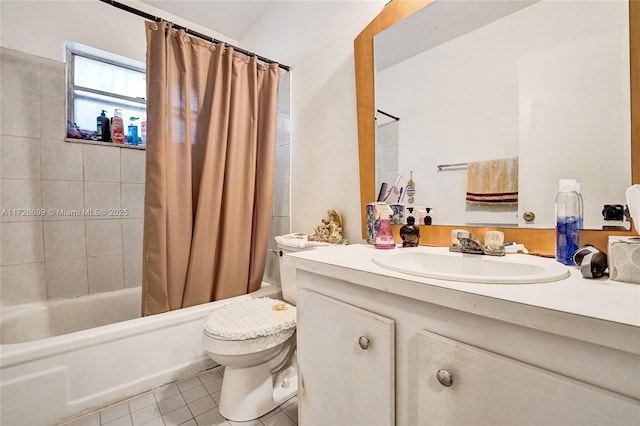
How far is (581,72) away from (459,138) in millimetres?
359

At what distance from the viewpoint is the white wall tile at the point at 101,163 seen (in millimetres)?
1810

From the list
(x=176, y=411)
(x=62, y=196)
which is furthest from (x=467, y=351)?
(x=62, y=196)

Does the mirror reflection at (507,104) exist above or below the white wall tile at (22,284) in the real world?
above

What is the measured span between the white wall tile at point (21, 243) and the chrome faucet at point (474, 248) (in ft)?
7.74

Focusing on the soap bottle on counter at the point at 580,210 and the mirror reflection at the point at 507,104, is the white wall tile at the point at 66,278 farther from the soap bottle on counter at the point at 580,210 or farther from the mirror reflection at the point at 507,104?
the soap bottle on counter at the point at 580,210

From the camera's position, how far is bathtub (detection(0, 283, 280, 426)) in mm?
1084

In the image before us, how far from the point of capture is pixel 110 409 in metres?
1.25

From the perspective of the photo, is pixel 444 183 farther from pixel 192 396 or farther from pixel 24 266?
pixel 24 266

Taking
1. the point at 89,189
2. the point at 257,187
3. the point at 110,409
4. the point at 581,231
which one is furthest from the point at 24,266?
the point at 581,231

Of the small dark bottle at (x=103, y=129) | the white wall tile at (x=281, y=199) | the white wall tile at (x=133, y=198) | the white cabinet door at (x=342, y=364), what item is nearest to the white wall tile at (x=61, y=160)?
the small dark bottle at (x=103, y=129)

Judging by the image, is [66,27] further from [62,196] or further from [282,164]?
[282,164]

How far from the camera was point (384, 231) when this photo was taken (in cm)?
112

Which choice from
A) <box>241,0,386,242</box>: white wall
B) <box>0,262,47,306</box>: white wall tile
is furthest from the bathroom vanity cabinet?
<box>0,262,47,306</box>: white wall tile

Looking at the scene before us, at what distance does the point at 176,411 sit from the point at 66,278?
4.00ft
